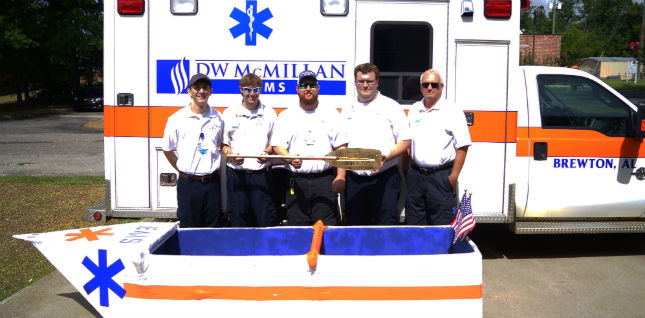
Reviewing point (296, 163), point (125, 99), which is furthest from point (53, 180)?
point (296, 163)

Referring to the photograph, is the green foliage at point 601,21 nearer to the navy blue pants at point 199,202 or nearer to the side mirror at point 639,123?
the side mirror at point 639,123

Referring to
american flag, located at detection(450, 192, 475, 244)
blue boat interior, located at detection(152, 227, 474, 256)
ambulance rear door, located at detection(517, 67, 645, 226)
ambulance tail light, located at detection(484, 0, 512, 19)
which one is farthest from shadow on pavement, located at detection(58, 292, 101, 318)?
ambulance tail light, located at detection(484, 0, 512, 19)

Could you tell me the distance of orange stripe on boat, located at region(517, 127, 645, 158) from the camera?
537 cm

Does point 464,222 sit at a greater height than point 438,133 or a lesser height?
lesser

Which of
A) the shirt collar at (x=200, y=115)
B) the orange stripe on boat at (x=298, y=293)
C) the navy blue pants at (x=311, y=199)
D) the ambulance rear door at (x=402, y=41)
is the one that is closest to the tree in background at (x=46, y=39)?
the shirt collar at (x=200, y=115)

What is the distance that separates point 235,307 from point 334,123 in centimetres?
186

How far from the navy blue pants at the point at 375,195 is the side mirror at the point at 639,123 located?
232cm

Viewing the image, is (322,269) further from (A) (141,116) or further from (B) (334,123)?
(A) (141,116)

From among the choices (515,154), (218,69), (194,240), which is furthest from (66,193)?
(515,154)

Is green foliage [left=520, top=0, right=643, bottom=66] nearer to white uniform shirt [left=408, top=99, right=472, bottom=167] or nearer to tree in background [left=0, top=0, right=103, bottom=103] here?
tree in background [left=0, top=0, right=103, bottom=103]

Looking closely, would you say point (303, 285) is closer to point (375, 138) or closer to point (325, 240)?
point (325, 240)

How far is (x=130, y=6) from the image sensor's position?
507 cm

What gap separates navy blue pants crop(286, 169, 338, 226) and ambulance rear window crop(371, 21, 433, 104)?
1.14 metres

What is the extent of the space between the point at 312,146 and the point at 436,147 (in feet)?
3.20
